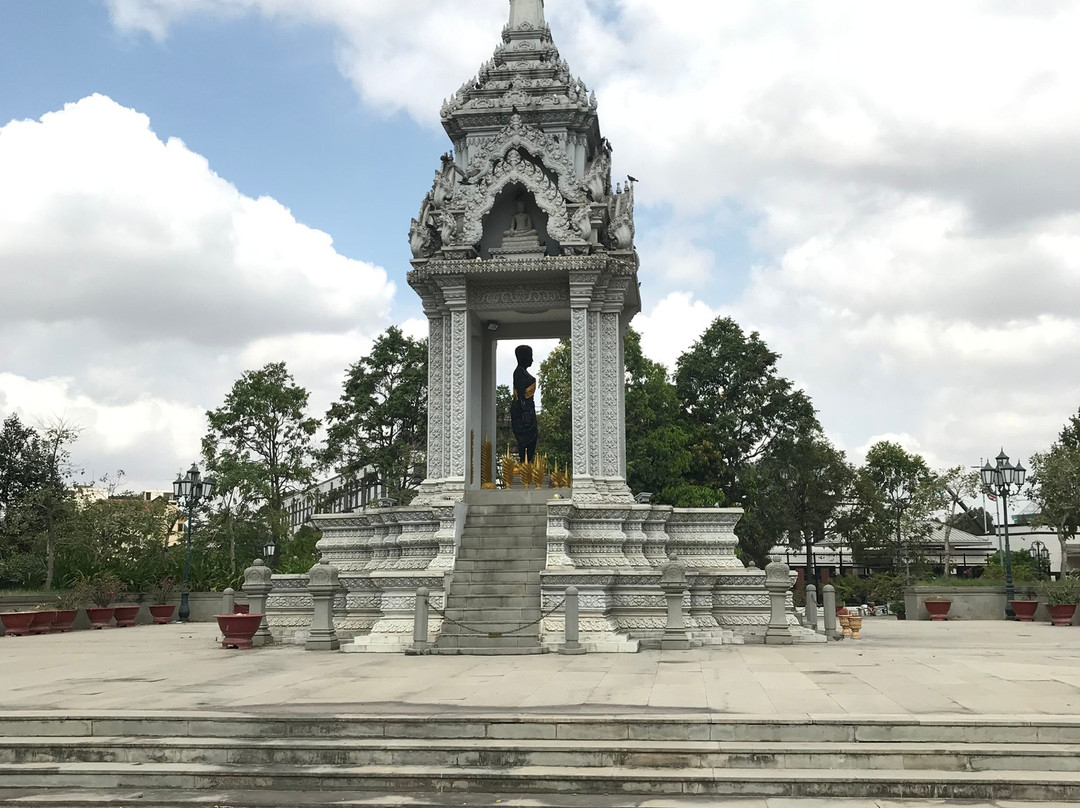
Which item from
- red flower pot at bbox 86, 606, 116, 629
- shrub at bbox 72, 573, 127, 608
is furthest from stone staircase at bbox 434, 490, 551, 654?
shrub at bbox 72, 573, 127, 608

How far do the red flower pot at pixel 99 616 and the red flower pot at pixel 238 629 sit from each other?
10.6 metres

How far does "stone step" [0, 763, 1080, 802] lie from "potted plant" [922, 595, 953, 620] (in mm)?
23810

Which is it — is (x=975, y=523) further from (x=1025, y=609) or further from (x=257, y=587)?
(x=257, y=587)

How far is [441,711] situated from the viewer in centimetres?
1023

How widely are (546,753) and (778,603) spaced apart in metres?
10.6

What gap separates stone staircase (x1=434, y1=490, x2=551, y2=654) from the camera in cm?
1719

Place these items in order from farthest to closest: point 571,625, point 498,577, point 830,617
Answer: point 830,617 < point 498,577 < point 571,625

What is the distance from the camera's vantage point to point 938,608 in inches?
1227

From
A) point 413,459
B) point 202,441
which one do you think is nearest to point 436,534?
point 413,459

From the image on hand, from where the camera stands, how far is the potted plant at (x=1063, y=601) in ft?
86.5

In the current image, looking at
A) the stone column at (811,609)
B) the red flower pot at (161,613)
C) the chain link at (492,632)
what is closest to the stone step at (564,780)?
the chain link at (492,632)

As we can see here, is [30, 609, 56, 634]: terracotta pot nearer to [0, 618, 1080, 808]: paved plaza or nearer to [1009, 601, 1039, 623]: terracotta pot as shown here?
[0, 618, 1080, 808]: paved plaza

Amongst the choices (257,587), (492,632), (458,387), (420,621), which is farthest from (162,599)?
(492,632)

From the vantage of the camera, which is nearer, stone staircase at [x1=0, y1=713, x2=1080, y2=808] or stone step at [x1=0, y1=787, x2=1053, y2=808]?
stone step at [x1=0, y1=787, x2=1053, y2=808]
